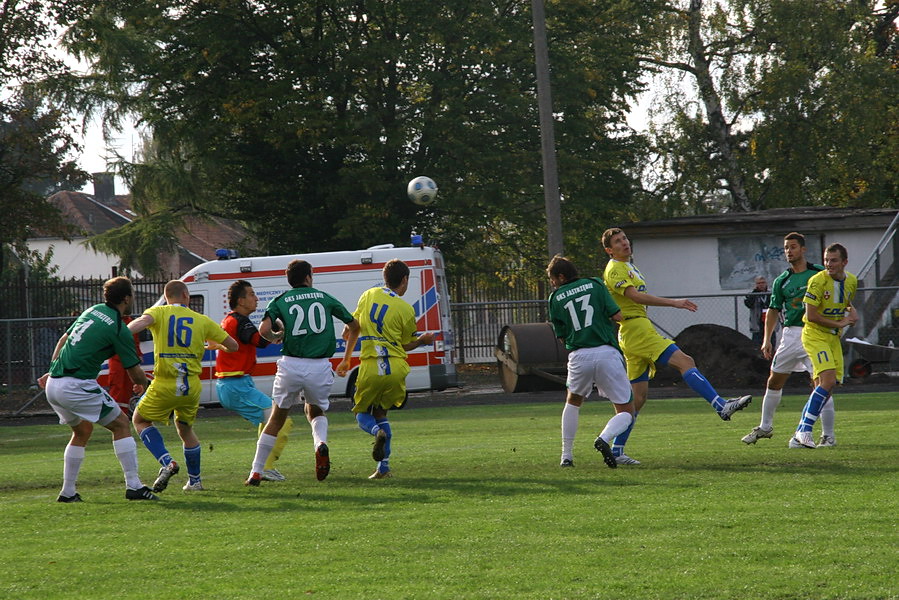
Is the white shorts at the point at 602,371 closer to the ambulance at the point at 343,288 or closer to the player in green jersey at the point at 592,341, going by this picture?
the player in green jersey at the point at 592,341

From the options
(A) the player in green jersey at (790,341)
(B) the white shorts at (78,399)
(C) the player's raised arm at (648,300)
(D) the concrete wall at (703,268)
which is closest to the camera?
(B) the white shorts at (78,399)

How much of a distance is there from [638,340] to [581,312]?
91 cm

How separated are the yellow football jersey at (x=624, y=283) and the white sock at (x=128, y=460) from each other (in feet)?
14.2

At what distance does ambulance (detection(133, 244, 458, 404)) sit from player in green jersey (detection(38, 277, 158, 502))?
1140cm

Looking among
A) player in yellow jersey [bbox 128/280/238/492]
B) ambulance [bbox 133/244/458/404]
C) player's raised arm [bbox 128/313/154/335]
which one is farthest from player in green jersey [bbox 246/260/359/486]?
ambulance [bbox 133/244/458/404]

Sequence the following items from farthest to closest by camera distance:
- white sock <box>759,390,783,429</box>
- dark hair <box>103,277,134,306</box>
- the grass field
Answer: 1. white sock <box>759,390,783,429</box>
2. dark hair <box>103,277,134,306</box>
3. the grass field

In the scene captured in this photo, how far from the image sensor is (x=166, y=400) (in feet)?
31.5

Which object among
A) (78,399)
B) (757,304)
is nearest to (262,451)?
(78,399)

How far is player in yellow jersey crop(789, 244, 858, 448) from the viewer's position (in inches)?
416

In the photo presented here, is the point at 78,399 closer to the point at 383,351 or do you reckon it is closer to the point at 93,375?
the point at 93,375

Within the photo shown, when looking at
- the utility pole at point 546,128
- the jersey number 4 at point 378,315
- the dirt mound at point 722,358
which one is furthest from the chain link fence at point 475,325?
the jersey number 4 at point 378,315

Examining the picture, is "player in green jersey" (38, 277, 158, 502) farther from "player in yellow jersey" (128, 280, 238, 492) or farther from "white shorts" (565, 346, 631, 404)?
"white shorts" (565, 346, 631, 404)

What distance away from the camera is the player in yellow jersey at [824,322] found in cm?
1055

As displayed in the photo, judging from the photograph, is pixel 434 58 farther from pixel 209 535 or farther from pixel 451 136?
pixel 209 535
